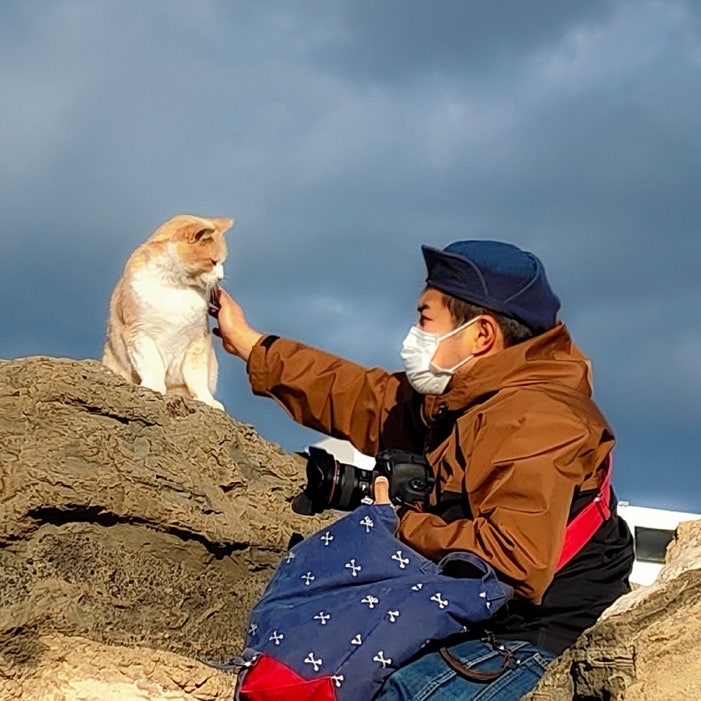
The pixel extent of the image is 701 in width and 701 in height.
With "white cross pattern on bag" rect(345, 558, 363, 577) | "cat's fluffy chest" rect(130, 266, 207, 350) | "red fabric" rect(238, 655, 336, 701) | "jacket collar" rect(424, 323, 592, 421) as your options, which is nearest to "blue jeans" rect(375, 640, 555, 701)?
"red fabric" rect(238, 655, 336, 701)

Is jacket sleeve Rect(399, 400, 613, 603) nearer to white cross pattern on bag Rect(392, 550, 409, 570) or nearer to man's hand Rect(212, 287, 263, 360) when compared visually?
white cross pattern on bag Rect(392, 550, 409, 570)

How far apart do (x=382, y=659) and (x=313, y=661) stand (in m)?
0.16

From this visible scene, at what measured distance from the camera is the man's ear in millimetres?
3410

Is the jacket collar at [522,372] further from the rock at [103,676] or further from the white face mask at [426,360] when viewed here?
the rock at [103,676]

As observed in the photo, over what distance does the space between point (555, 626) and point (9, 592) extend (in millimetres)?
1915

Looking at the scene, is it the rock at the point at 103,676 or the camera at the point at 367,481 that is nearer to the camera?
the camera at the point at 367,481

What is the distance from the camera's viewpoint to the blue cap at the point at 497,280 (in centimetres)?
339

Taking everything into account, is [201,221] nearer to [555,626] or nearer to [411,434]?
[411,434]

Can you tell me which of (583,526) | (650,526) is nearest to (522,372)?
(583,526)

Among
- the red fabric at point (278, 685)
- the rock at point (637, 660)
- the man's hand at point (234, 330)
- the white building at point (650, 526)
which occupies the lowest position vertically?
the rock at point (637, 660)

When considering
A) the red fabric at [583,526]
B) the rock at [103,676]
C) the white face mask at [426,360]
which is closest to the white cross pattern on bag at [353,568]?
the red fabric at [583,526]

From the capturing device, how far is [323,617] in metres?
2.91

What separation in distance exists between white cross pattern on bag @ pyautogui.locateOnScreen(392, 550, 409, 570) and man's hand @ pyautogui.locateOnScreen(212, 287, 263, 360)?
1.28 m

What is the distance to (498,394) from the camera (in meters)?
3.23
